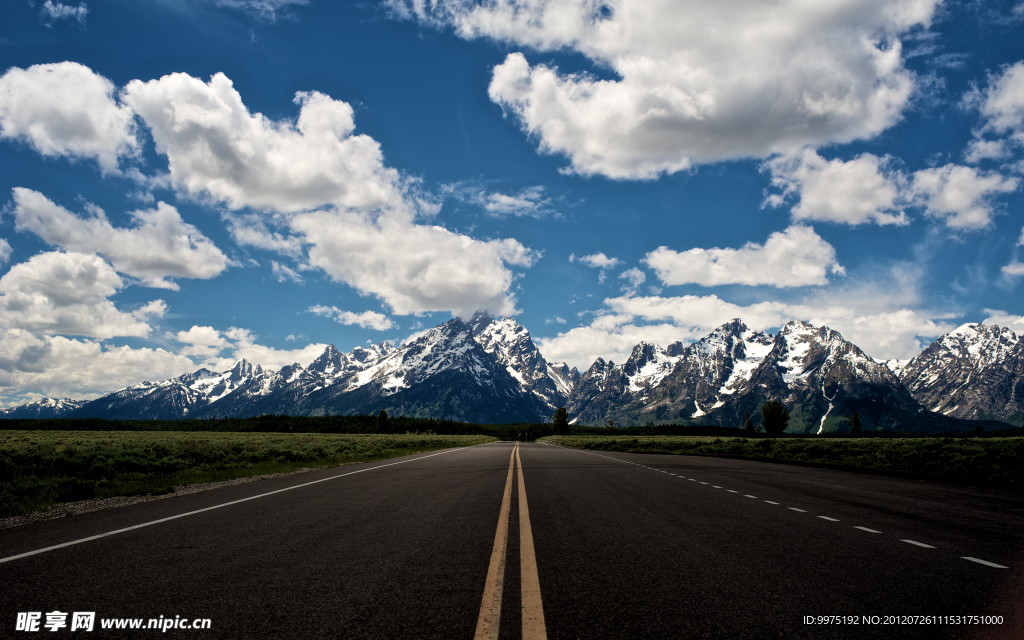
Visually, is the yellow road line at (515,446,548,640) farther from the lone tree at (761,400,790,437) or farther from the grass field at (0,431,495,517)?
the lone tree at (761,400,790,437)

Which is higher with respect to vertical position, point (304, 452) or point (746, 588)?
point (746, 588)

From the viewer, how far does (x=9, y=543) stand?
726 centimetres

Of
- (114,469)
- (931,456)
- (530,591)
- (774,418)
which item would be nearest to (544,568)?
(530,591)

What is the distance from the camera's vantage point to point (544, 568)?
589 cm

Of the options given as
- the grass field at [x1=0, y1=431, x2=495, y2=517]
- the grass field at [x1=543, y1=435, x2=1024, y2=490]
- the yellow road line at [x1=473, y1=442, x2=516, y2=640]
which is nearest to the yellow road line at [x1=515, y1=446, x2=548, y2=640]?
the yellow road line at [x1=473, y1=442, x2=516, y2=640]

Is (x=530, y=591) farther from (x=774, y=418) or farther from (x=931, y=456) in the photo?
(x=774, y=418)

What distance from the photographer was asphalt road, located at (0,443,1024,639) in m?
4.23

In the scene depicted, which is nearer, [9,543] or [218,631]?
[218,631]

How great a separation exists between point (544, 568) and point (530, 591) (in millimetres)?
943

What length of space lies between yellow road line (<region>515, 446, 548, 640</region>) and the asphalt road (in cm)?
8

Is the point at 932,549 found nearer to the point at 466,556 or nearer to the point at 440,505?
the point at 466,556

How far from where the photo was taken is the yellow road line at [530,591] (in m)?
3.95

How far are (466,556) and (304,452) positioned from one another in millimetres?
29844

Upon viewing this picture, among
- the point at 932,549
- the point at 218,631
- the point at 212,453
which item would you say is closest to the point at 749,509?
the point at 932,549
